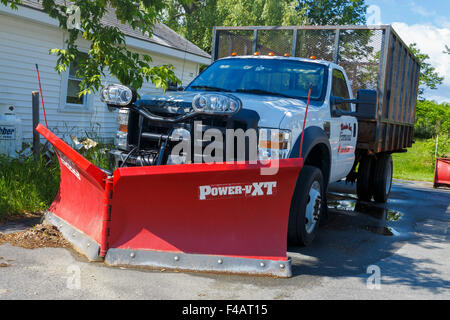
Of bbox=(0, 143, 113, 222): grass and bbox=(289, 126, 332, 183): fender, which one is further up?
bbox=(289, 126, 332, 183): fender

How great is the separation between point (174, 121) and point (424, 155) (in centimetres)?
2102

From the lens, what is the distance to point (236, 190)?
170 inches

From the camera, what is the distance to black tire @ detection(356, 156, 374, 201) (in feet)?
29.7

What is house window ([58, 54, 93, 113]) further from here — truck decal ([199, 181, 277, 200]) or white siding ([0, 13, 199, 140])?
truck decal ([199, 181, 277, 200])

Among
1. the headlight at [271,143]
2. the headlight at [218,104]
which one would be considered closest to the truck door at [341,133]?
the headlight at [271,143]

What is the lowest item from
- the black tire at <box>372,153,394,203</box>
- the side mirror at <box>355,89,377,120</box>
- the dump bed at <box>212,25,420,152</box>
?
the black tire at <box>372,153,394,203</box>

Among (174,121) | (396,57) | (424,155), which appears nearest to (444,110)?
(424,155)

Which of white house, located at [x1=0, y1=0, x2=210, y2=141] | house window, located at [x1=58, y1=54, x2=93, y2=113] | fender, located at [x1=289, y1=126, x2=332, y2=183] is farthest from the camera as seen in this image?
house window, located at [x1=58, y1=54, x2=93, y2=113]

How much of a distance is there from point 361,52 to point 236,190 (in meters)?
5.04

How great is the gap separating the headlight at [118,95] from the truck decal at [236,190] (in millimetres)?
1426

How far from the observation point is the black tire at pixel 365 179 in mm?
9055

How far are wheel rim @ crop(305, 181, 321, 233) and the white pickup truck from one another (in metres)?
0.01

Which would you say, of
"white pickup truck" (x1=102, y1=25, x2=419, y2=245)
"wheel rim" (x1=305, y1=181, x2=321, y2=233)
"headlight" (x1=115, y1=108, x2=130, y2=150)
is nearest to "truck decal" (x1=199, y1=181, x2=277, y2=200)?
"white pickup truck" (x1=102, y1=25, x2=419, y2=245)
